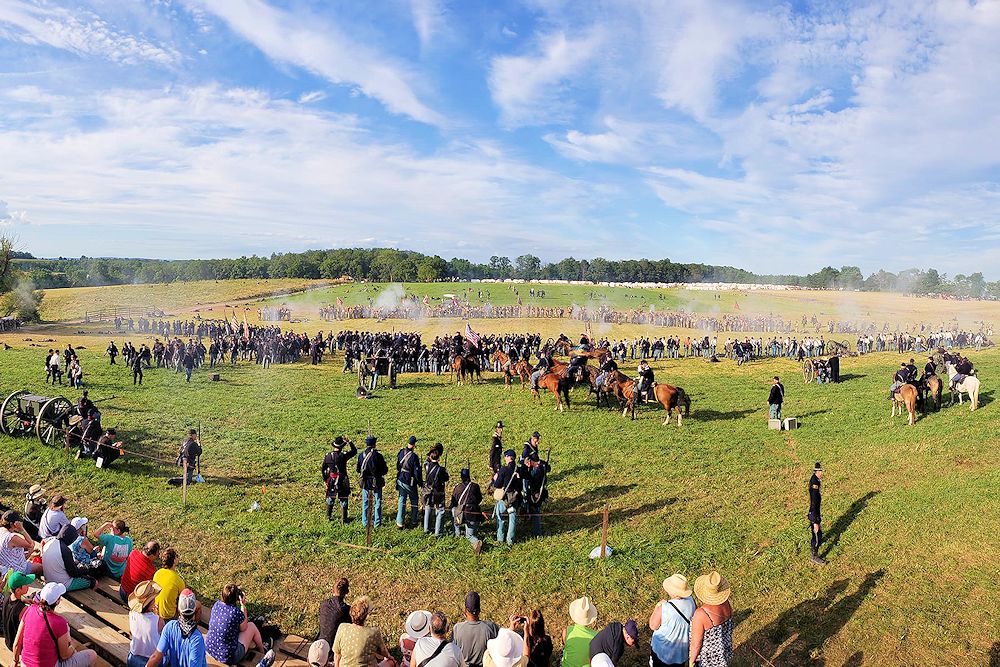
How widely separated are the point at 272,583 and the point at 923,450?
1624 centimetres

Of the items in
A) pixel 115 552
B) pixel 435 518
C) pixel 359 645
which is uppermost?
pixel 359 645

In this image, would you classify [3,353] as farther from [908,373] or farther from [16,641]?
[908,373]

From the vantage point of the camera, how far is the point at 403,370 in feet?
98.5

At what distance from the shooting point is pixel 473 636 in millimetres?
6355

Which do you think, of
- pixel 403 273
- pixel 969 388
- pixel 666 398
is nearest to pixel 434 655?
pixel 666 398

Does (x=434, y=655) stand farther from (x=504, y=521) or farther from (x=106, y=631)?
(x=504, y=521)

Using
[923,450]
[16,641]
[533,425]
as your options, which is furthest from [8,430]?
[923,450]

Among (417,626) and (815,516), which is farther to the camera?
(815,516)

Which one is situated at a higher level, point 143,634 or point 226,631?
point 143,634

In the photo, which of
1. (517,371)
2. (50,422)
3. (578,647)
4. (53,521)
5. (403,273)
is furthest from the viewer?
(403,273)

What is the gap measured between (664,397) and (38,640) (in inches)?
678

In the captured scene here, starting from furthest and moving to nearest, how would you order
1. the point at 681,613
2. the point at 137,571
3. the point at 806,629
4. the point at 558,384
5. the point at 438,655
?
1. the point at 558,384
2. the point at 806,629
3. the point at 137,571
4. the point at 681,613
5. the point at 438,655

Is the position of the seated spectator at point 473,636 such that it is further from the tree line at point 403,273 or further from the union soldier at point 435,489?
the tree line at point 403,273

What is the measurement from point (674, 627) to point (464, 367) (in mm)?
21382
